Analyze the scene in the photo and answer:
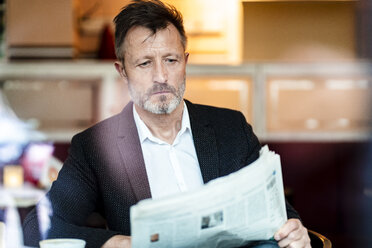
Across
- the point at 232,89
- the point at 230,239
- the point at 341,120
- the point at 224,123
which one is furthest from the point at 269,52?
the point at 230,239

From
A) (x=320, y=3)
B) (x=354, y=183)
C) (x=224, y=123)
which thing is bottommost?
(x=354, y=183)

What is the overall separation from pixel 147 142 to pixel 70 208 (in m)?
0.32

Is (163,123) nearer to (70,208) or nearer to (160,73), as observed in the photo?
(160,73)

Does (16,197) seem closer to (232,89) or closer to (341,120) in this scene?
(232,89)

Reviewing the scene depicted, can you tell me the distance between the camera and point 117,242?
46.5 inches

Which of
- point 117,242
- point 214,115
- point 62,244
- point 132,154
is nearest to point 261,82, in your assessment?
point 214,115

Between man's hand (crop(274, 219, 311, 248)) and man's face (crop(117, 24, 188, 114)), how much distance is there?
517 mm

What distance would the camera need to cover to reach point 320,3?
3.65 m

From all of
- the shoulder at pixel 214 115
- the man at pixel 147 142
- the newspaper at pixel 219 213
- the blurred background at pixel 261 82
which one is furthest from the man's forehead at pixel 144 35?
the blurred background at pixel 261 82

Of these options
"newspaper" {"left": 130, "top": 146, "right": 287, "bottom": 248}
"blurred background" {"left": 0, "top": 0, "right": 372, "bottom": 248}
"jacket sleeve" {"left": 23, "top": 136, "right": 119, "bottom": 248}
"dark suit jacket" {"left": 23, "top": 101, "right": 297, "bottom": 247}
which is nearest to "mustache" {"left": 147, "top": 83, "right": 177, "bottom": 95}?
"dark suit jacket" {"left": 23, "top": 101, "right": 297, "bottom": 247}

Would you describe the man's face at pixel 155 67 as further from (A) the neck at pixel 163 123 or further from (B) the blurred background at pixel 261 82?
(B) the blurred background at pixel 261 82

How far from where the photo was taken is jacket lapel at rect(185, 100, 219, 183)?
1502mm

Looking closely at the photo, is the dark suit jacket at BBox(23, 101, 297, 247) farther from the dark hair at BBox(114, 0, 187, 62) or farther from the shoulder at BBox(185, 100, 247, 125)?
the dark hair at BBox(114, 0, 187, 62)

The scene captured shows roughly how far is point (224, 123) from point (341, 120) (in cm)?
210
